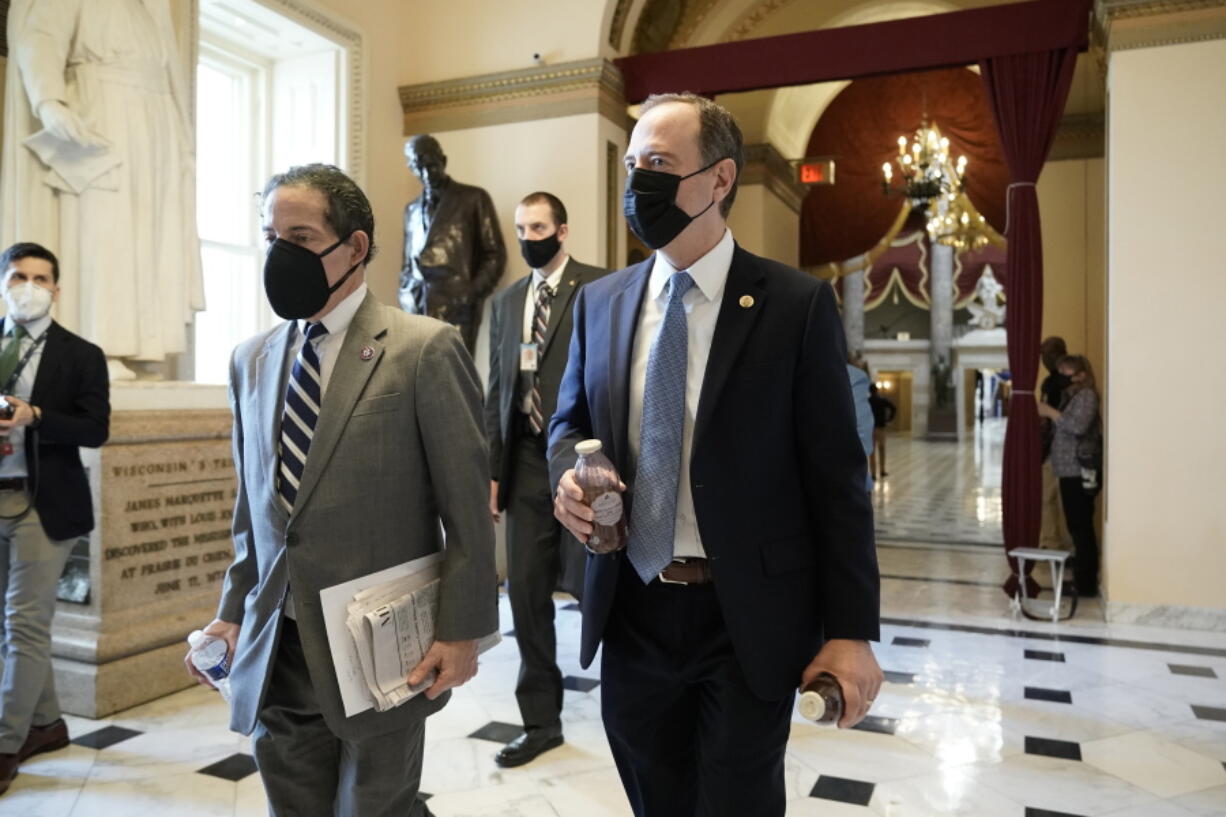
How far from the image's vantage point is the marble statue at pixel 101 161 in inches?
164

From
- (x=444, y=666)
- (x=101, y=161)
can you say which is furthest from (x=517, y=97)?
(x=444, y=666)

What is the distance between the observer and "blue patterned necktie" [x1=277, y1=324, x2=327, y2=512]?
1.76 metres

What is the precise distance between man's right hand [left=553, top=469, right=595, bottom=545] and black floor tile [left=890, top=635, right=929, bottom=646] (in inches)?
161

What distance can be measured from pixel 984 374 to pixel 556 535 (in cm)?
3703

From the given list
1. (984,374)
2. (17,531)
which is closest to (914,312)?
(984,374)

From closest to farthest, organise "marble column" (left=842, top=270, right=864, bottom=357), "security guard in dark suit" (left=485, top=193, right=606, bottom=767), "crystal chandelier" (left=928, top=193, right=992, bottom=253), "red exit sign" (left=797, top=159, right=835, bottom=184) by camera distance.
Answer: "security guard in dark suit" (left=485, top=193, right=606, bottom=767)
"red exit sign" (left=797, top=159, right=835, bottom=184)
"crystal chandelier" (left=928, top=193, right=992, bottom=253)
"marble column" (left=842, top=270, right=864, bottom=357)

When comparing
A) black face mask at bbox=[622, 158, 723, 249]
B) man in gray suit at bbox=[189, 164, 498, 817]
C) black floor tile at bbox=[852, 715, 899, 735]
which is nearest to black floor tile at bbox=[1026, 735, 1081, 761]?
black floor tile at bbox=[852, 715, 899, 735]

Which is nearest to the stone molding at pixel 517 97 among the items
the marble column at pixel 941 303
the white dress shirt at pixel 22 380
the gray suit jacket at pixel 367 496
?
the white dress shirt at pixel 22 380

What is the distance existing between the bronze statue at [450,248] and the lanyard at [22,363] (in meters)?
3.07

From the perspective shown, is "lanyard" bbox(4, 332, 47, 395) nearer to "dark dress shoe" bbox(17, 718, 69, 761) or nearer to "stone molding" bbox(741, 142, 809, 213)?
"dark dress shoe" bbox(17, 718, 69, 761)

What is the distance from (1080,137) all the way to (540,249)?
719cm

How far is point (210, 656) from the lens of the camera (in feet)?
5.96

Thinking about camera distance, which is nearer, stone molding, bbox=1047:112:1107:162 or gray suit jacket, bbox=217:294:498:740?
gray suit jacket, bbox=217:294:498:740

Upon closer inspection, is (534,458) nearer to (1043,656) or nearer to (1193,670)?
(1043,656)
